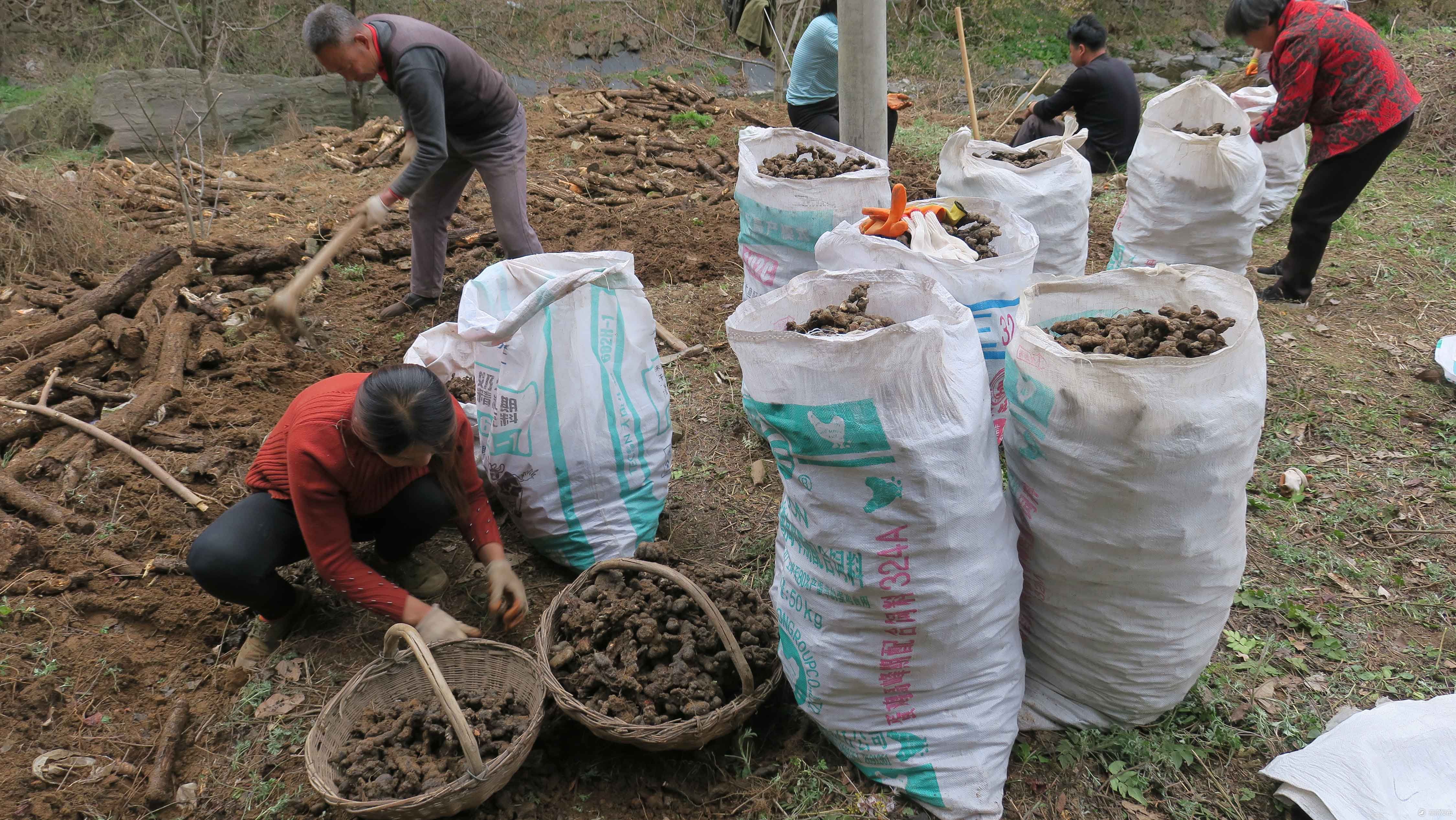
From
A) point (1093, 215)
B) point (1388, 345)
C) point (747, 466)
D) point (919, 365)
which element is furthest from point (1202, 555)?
point (1093, 215)

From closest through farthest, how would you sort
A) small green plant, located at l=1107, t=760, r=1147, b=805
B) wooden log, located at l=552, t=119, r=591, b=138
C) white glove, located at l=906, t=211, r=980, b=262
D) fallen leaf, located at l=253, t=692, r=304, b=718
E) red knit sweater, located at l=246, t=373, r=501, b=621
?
small green plant, located at l=1107, t=760, r=1147, b=805 < red knit sweater, located at l=246, t=373, r=501, b=621 < fallen leaf, located at l=253, t=692, r=304, b=718 < white glove, located at l=906, t=211, r=980, b=262 < wooden log, located at l=552, t=119, r=591, b=138

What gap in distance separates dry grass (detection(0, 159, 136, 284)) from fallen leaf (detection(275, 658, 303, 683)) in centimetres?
366

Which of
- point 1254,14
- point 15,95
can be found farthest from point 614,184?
point 15,95

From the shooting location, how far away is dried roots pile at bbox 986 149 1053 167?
3.21m

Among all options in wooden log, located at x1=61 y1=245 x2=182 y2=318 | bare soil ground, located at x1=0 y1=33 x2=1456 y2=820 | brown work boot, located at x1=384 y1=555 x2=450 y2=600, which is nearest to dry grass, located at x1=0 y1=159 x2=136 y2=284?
bare soil ground, located at x1=0 y1=33 x2=1456 y2=820

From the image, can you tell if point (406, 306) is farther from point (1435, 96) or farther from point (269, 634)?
point (1435, 96)

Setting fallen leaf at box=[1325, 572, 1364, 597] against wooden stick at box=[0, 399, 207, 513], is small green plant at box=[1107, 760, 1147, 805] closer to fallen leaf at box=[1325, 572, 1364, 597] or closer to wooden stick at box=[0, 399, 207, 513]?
fallen leaf at box=[1325, 572, 1364, 597]

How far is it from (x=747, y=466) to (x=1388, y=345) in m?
2.85

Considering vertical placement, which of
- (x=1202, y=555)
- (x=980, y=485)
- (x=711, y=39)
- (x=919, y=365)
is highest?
(x=919, y=365)

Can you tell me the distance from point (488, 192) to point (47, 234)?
110 inches

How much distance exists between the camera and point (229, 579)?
2180 millimetres

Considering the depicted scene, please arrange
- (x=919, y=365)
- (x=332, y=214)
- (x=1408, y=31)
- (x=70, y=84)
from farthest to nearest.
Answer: (x=70, y=84)
(x=1408, y=31)
(x=332, y=214)
(x=919, y=365)

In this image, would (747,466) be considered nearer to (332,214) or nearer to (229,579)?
(229,579)

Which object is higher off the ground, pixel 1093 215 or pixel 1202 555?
pixel 1202 555
